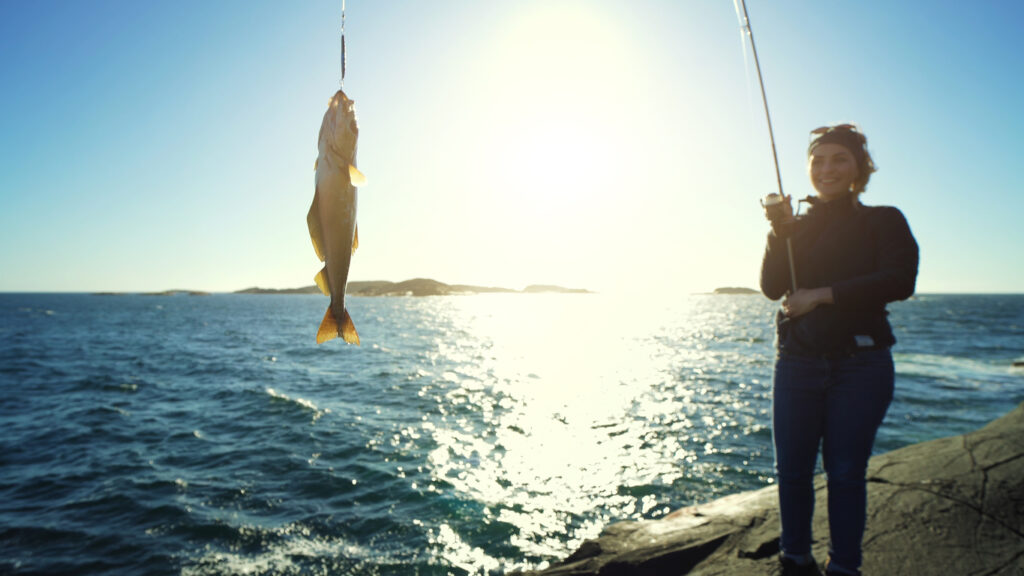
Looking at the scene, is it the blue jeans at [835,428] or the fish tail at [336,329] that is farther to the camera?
the blue jeans at [835,428]

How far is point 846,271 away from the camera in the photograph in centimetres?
322

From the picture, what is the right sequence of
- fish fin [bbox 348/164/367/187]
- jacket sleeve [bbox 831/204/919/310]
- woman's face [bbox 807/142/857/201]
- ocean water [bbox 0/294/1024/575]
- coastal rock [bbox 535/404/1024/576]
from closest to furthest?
1. fish fin [bbox 348/164/367/187]
2. jacket sleeve [bbox 831/204/919/310]
3. woman's face [bbox 807/142/857/201]
4. coastal rock [bbox 535/404/1024/576]
5. ocean water [bbox 0/294/1024/575]

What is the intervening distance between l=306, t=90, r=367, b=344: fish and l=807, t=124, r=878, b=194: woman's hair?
3.14m

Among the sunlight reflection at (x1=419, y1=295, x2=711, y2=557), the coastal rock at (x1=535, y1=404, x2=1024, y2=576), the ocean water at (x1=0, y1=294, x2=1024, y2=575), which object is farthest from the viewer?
the sunlight reflection at (x1=419, y1=295, x2=711, y2=557)

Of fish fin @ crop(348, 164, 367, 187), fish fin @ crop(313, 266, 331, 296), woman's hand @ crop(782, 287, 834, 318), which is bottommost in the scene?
woman's hand @ crop(782, 287, 834, 318)

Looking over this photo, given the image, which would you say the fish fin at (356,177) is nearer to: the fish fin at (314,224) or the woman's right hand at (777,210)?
the fish fin at (314,224)

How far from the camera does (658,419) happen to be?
15.2 m

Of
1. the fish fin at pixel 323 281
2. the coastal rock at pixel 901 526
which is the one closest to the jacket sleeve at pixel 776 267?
the coastal rock at pixel 901 526

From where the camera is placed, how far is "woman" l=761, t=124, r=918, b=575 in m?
3.03

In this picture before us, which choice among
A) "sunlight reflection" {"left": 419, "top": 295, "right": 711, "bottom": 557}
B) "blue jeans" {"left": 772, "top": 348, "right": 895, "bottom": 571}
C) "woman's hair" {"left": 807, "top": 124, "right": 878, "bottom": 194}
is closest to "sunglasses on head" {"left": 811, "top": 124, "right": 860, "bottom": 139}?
"woman's hair" {"left": 807, "top": 124, "right": 878, "bottom": 194}

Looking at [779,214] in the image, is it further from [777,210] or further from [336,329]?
[336,329]

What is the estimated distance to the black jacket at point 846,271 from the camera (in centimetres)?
299

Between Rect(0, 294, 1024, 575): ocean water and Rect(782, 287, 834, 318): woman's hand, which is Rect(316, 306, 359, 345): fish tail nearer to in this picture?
Rect(782, 287, 834, 318): woman's hand

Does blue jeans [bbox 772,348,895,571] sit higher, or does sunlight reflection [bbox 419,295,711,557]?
blue jeans [bbox 772,348,895,571]
